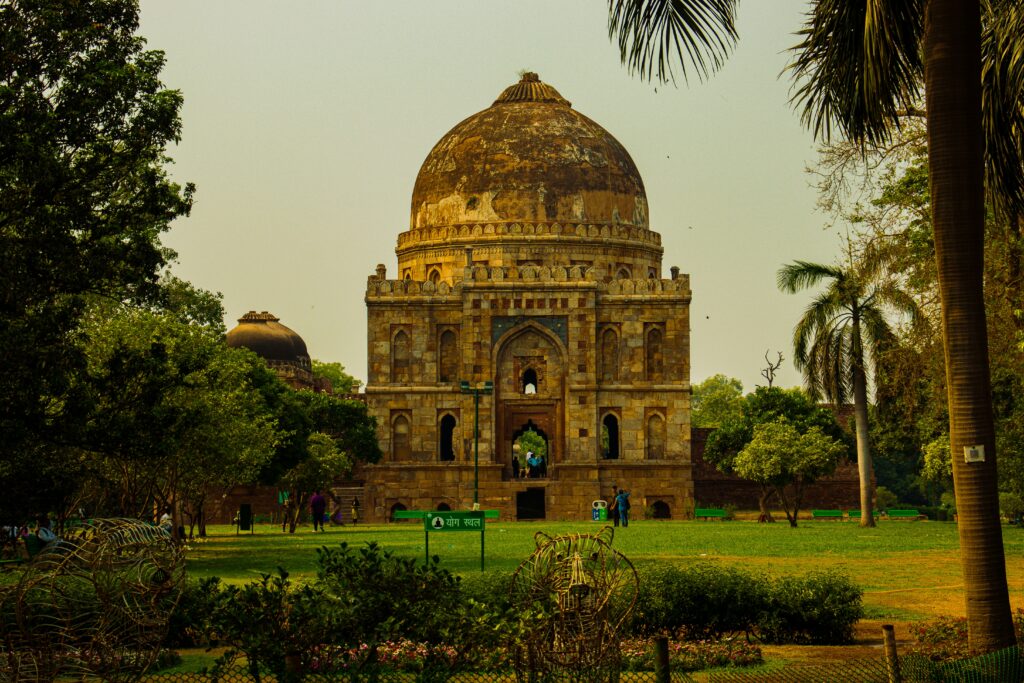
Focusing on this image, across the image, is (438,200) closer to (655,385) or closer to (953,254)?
(655,385)

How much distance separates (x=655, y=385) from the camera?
50.2 m

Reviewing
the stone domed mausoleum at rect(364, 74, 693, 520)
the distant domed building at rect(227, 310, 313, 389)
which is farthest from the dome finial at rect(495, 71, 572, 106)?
the distant domed building at rect(227, 310, 313, 389)

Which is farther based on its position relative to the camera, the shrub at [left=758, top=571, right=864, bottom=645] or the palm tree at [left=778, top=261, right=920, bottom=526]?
the palm tree at [left=778, top=261, right=920, bottom=526]

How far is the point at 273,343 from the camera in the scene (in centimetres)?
6981

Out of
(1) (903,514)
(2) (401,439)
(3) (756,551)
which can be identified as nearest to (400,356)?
(2) (401,439)

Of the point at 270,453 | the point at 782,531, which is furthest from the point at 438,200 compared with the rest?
the point at 782,531

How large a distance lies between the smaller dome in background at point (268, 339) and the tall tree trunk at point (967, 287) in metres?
58.9

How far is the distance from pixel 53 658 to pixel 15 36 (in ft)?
28.3

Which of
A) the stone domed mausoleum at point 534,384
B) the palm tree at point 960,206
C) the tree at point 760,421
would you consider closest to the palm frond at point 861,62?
the palm tree at point 960,206

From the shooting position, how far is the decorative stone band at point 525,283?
50750mm

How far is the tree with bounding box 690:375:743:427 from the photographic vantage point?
93.7 meters

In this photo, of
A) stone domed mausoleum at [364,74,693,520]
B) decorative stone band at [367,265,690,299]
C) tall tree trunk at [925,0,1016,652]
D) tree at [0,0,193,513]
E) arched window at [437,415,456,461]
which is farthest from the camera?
decorative stone band at [367,265,690,299]

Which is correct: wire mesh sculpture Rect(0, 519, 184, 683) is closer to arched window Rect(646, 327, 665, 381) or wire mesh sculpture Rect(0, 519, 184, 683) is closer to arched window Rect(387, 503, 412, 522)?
arched window Rect(387, 503, 412, 522)

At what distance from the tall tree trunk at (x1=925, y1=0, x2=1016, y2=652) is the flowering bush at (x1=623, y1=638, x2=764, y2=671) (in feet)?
8.68
